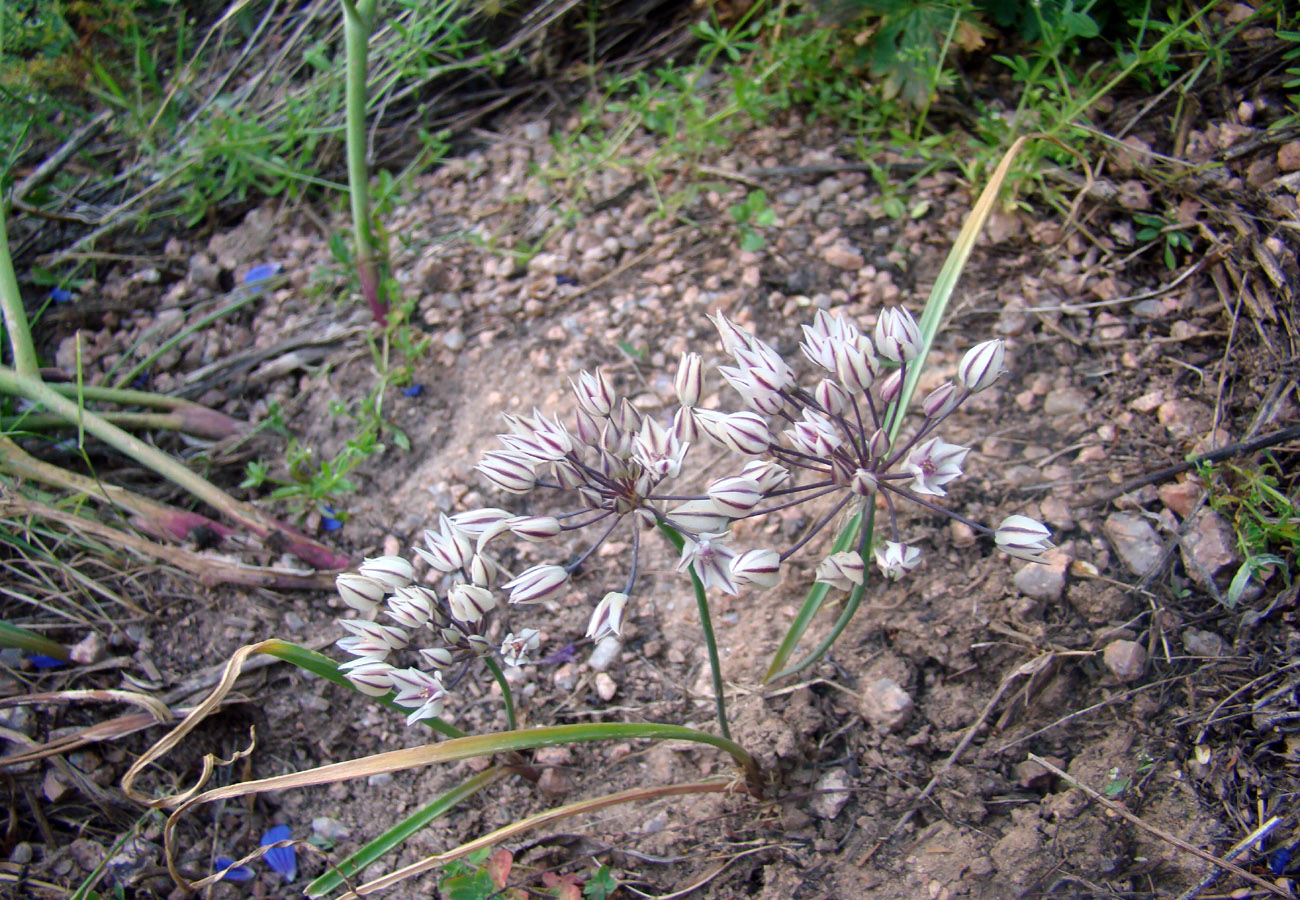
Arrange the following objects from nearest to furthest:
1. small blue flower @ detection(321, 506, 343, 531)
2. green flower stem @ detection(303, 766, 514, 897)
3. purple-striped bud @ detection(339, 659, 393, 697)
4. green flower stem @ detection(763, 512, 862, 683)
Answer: purple-striped bud @ detection(339, 659, 393, 697)
green flower stem @ detection(303, 766, 514, 897)
green flower stem @ detection(763, 512, 862, 683)
small blue flower @ detection(321, 506, 343, 531)

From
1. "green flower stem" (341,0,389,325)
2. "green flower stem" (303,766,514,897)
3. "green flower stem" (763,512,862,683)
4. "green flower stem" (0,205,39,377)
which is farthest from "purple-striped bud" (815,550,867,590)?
"green flower stem" (0,205,39,377)

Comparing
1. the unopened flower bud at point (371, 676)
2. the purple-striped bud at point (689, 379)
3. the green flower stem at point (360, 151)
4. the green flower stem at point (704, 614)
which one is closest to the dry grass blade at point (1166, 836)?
the green flower stem at point (704, 614)

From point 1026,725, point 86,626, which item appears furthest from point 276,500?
point 1026,725

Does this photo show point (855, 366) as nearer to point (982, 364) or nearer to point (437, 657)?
point (982, 364)

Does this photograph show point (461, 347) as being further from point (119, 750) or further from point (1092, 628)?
point (1092, 628)

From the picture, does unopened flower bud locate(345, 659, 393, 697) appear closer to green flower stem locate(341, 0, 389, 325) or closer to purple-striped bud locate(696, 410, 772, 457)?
purple-striped bud locate(696, 410, 772, 457)

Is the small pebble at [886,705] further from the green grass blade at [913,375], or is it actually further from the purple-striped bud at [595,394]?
the purple-striped bud at [595,394]
